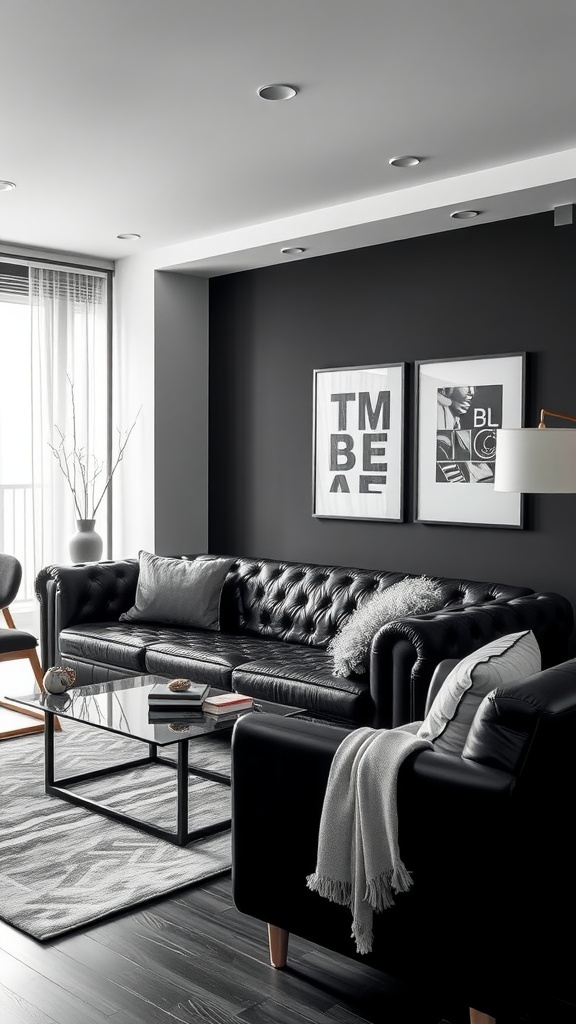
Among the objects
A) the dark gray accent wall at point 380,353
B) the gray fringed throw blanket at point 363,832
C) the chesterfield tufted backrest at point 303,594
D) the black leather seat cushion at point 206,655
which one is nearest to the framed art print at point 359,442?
the dark gray accent wall at point 380,353

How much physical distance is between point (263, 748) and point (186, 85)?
2406mm

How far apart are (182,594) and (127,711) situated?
173cm

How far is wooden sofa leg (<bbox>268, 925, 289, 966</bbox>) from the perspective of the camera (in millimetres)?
2544

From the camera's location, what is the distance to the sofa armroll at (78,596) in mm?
5441

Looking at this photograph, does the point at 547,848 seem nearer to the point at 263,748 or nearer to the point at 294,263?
the point at 263,748

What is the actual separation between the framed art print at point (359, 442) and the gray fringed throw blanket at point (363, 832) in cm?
308

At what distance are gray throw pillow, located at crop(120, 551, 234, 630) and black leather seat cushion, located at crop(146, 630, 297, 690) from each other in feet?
0.80

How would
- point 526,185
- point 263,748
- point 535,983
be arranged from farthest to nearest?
point 526,185 → point 263,748 → point 535,983

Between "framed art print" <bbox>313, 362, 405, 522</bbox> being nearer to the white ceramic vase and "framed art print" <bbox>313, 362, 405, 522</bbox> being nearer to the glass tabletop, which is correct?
the white ceramic vase

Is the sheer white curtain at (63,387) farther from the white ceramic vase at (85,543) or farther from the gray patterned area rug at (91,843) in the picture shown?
the gray patterned area rug at (91,843)

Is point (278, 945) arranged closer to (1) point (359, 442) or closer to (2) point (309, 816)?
(2) point (309, 816)

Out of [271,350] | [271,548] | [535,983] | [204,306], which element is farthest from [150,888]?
[204,306]

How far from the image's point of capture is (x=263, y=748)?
2.51 meters

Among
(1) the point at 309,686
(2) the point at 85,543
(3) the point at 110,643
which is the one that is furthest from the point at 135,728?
(2) the point at 85,543
